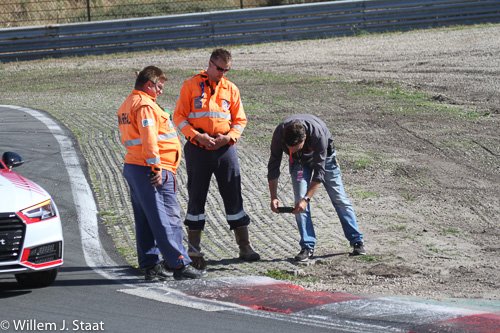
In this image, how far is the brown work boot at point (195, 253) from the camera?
23.9 feet

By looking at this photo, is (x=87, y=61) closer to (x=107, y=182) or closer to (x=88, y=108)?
(x=88, y=108)

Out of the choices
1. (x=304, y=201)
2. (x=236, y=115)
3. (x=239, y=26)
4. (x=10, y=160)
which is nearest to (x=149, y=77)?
(x=236, y=115)

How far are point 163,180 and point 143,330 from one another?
161cm

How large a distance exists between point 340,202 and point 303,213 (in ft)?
1.59

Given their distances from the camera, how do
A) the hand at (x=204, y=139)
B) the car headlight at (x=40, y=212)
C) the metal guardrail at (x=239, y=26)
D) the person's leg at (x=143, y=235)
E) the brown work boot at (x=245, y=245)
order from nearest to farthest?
the car headlight at (x=40, y=212)
the person's leg at (x=143, y=235)
the hand at (x=204, y=139)
the brown work boot at (x=245, y=245)
the metal guardrail at (x=239, y=26)

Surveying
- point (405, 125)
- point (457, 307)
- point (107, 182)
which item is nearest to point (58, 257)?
point (457, 307)

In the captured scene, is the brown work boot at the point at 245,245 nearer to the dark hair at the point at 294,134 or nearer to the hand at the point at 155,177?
the dark hair at the point at 294,134

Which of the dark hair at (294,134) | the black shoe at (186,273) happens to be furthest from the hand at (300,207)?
the black shoe at (186,273)

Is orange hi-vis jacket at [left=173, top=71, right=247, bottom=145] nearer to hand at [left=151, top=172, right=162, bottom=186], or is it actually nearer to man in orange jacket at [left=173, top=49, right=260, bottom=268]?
man in orange jacket at [left=173, top=49, right=260, bottom=268]

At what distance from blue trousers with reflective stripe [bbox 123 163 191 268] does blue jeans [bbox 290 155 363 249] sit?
4.59ft

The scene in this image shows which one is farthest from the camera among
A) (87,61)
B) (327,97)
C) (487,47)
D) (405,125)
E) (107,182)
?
(87,61)

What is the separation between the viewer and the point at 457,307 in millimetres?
6066

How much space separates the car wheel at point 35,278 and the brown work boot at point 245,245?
1939 millimetres

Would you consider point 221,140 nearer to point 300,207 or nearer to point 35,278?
point 300,207
